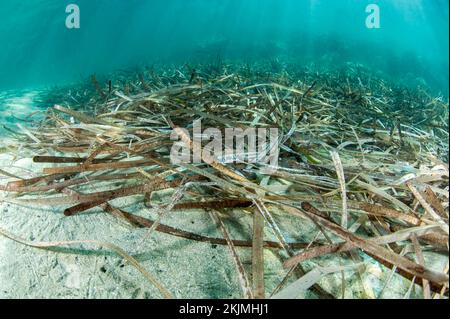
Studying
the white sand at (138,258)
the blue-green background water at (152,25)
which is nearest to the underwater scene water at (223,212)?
the white sand at (138,258)

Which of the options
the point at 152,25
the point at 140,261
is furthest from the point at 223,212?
the point at 152,25

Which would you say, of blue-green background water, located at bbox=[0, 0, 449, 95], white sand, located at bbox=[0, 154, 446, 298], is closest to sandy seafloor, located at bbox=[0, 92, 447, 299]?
white sand, located at bbox=[0, 154, 446, 298]

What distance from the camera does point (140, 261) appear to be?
3.72ft

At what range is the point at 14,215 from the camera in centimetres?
139

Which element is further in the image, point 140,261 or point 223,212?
point 223,212

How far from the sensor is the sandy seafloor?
→ 1044mm

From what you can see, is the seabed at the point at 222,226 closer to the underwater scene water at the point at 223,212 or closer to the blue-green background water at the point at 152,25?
the underwater scene water at the point at 223,212

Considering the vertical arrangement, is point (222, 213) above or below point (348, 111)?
below

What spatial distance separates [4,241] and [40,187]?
0.87 feet

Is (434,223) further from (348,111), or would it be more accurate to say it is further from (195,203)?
(348,111)

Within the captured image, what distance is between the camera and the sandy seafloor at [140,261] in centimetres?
104

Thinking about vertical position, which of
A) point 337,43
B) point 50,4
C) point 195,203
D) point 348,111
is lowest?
point 195,203

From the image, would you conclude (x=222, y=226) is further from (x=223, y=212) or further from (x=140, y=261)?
(x=140, y=261)
